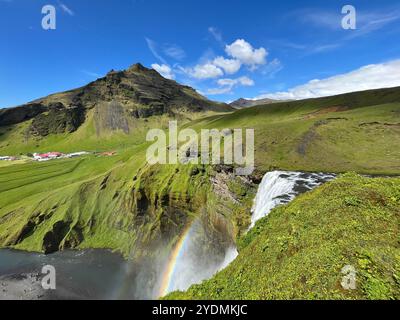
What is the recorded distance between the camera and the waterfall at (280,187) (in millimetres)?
32047

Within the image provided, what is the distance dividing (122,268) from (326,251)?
197 ft

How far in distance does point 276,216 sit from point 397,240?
31.1ft

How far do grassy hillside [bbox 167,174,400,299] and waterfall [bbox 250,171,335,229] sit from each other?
9.38 meters

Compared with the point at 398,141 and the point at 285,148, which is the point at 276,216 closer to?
the point at 285,148

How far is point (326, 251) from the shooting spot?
47.0 ft

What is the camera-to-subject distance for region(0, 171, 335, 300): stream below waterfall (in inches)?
1484

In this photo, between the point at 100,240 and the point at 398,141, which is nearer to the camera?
the point at 398,141

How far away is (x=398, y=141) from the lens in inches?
1900
